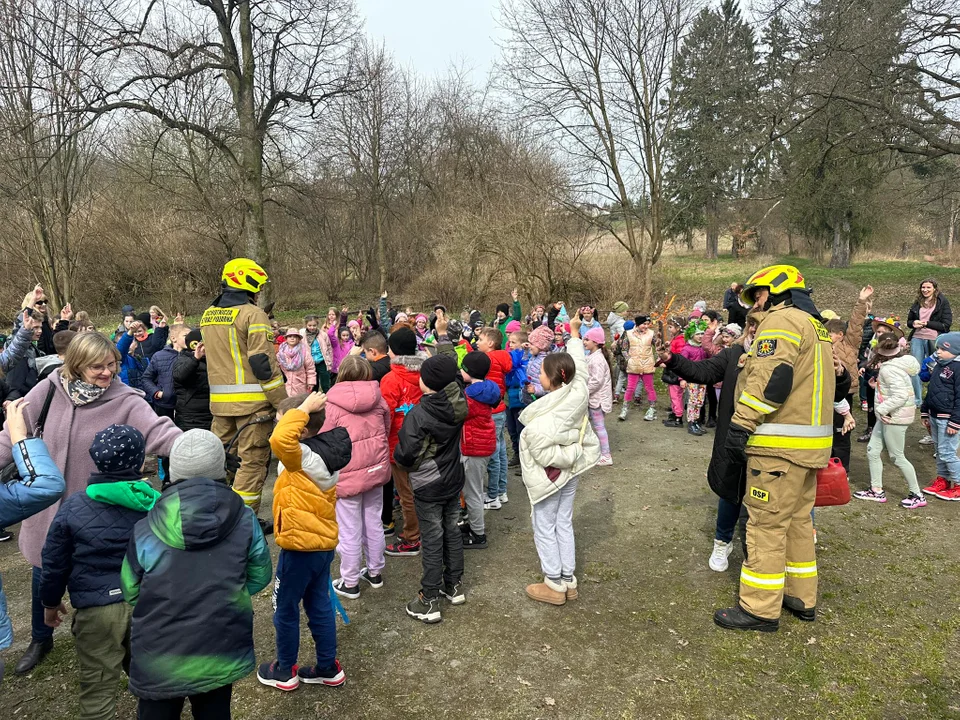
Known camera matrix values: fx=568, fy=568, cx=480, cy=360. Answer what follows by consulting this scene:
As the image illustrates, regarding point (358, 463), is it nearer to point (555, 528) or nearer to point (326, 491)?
point (326, 491)

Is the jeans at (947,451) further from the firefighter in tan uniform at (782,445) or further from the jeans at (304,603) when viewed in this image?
the jeans at (304,603)

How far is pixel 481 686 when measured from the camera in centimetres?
326

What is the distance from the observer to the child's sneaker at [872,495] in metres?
5.64

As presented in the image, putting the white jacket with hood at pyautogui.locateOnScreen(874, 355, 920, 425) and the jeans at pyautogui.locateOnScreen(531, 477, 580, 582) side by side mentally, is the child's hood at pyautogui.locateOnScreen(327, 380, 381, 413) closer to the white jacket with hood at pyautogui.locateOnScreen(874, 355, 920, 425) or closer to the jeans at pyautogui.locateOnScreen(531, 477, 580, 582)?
the jeans at pyautogui.locateOnScreen(531, 477, 580, 582)

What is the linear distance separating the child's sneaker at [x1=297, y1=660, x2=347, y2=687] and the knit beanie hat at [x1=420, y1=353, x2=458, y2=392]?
1750 millimetres

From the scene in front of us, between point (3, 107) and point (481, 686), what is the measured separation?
15842 mm

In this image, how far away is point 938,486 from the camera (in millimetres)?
5688

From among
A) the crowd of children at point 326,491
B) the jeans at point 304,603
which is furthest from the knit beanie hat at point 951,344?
the jeans at point 304,603

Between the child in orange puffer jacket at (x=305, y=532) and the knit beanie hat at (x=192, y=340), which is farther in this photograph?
the knit beanie hat at (x=192, y=340)

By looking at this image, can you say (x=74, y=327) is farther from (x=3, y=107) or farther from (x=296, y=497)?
(x=3, y=107)

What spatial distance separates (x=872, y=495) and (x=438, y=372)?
15.6 ft

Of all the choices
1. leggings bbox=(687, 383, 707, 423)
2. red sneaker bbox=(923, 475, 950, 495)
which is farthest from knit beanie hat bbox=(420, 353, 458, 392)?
leggings bbox=(687, 383, 707, 423)

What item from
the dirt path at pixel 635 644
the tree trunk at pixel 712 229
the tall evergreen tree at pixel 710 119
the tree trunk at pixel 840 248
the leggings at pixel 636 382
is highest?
the tall evergreen tree at pixel 710 119

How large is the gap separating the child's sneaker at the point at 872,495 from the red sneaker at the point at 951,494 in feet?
1.53
